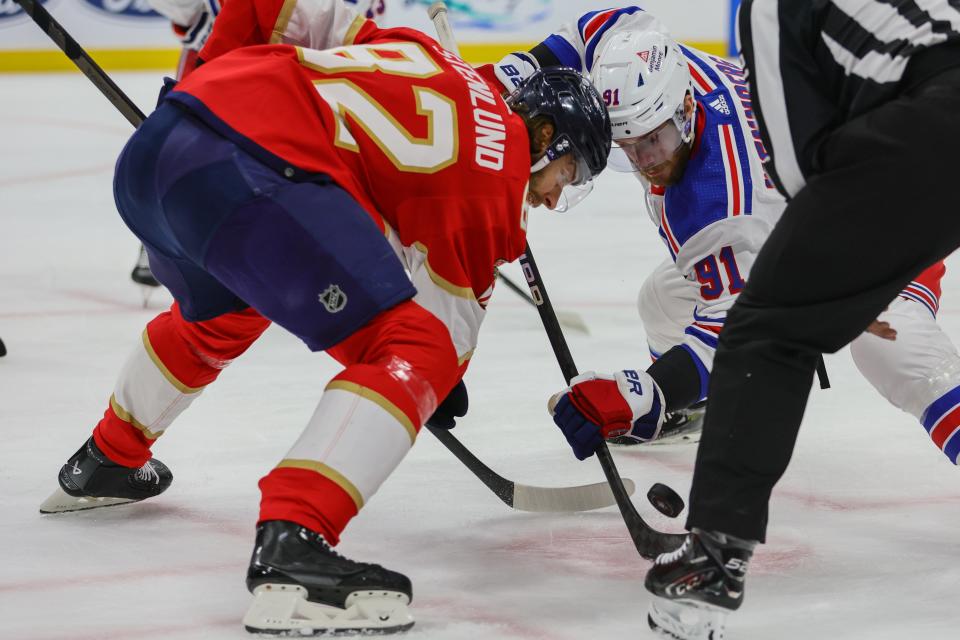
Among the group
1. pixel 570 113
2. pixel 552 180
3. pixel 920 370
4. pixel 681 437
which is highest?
pixel 570 113

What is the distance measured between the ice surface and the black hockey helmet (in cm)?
61

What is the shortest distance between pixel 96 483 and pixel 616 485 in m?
0.86

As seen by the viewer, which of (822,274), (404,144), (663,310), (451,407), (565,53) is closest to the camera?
(822,274)

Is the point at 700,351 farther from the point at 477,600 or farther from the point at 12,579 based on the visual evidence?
the point at 12,579

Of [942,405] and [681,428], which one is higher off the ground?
[942,405]

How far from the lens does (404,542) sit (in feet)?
7.08

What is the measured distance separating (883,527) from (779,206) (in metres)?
0.58

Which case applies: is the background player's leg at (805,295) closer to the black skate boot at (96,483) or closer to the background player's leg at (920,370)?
the background player's leg at (920,370)

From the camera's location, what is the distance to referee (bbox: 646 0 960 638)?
154cm

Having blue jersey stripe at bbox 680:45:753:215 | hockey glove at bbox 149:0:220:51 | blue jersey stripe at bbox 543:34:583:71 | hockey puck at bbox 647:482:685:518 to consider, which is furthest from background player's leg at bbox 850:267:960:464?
hockey glove at bbox 149:0:220:51

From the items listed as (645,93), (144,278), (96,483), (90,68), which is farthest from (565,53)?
(144,278)

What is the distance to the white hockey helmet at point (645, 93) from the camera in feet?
7.68

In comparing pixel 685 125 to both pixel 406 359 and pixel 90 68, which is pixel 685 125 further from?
pixel 90 68

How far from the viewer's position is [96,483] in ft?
7.45
